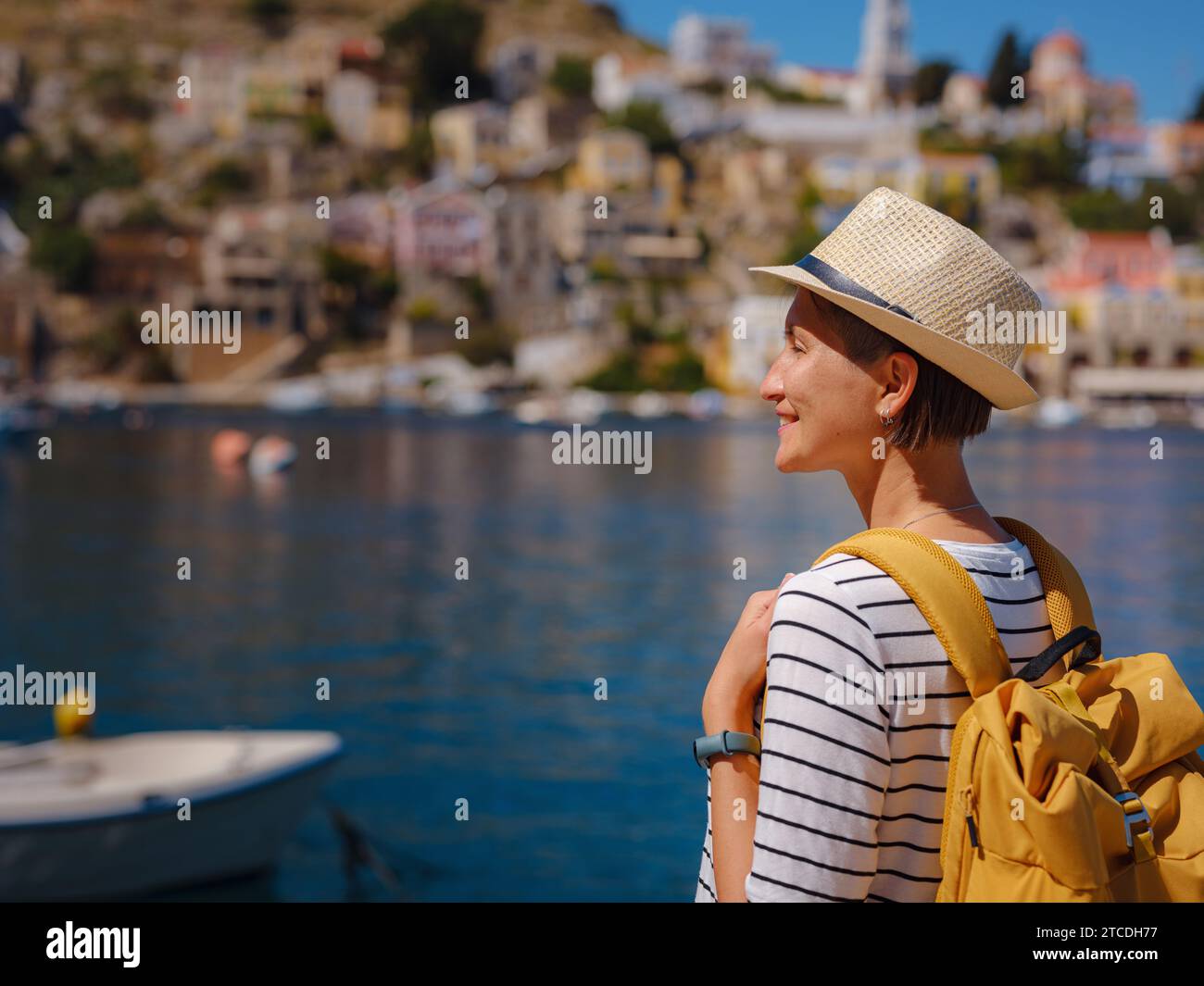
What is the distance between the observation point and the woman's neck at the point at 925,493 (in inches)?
43.5

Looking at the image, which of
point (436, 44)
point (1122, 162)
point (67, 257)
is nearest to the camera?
point (67, 257)

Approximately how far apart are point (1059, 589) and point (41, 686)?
430 inches

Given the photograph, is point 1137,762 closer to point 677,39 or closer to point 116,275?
point 116,275

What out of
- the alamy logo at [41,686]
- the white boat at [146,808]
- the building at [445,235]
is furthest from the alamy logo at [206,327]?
the white boat at [146,808]

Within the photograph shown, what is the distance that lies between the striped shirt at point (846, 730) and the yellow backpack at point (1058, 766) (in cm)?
2

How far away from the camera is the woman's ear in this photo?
1081 mm

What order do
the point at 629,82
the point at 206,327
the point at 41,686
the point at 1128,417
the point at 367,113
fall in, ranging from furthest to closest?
the point at 629,82 → the point at 367,113 → the point at 206,327 → the point at 1128,417 → the point at 41,686

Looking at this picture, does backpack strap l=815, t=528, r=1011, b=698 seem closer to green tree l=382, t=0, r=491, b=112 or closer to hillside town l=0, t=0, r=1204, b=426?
hillside town l=0, t=0, r=1204, b=426

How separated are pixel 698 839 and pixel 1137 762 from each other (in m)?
6.02

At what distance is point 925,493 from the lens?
1112 millimetres

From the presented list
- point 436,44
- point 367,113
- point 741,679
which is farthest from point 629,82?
point 741,679

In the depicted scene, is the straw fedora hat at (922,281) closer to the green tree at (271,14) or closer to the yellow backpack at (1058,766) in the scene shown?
the yellow backpack at (1058,766)

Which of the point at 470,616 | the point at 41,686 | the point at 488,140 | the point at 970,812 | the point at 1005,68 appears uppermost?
the point at 1005,68

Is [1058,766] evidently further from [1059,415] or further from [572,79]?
[572,79]
